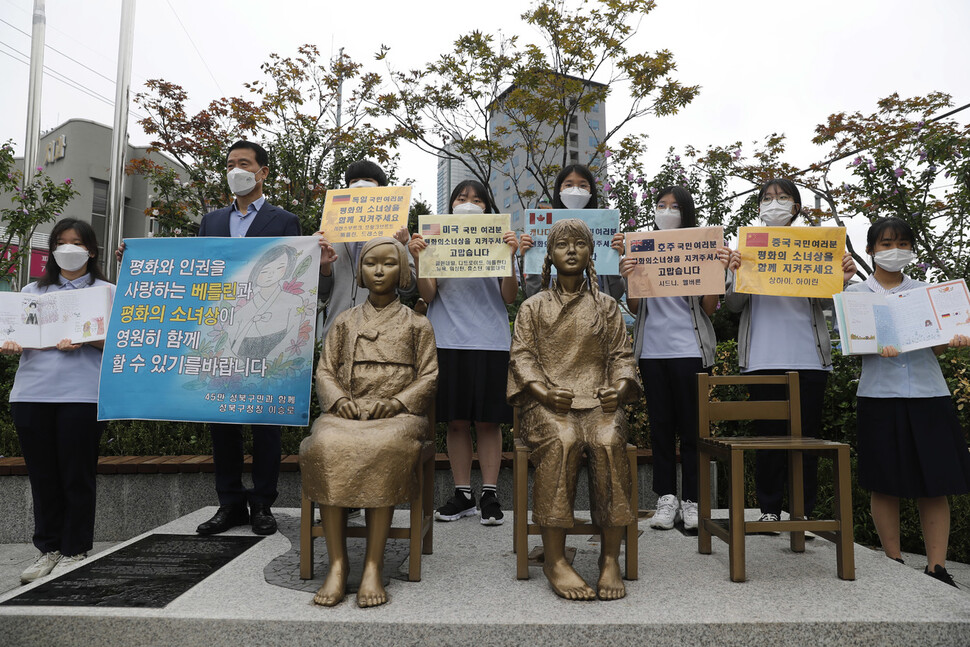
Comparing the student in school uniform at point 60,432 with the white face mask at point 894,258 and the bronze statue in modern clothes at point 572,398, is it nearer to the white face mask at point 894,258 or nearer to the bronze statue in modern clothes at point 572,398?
the bronze statue in modern clothes at point 572,398

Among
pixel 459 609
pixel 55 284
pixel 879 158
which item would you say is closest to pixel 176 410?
pixel 55 284

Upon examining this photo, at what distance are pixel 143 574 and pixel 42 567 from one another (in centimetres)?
107

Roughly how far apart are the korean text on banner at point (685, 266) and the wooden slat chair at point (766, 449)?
2.04 ft

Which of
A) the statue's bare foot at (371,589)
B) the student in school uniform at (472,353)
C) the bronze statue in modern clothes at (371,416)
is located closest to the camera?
the statue's bare foot at (371,589)

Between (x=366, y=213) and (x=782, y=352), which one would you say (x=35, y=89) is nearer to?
(x=366, y=213)

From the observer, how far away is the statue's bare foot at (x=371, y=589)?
3.06 metres

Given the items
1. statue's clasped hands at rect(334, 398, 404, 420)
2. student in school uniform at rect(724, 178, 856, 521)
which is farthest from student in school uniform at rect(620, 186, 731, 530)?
statue's clasped hands at rect(334, 398, 404, 420)

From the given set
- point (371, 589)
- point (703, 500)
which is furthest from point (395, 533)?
point (703, 500)

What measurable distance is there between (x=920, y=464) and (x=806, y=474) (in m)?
0.67

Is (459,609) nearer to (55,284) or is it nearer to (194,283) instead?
(194,283)

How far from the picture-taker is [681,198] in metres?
4.51

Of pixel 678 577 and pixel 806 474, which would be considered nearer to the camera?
pixel 678 577

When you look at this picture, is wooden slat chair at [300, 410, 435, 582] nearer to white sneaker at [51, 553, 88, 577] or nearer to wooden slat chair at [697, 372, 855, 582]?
white sneaker at [51, 553, 88, 577]

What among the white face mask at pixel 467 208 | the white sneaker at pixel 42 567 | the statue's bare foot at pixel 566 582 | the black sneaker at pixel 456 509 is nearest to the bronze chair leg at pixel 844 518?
the statue's bare foot at pixel 566 582
